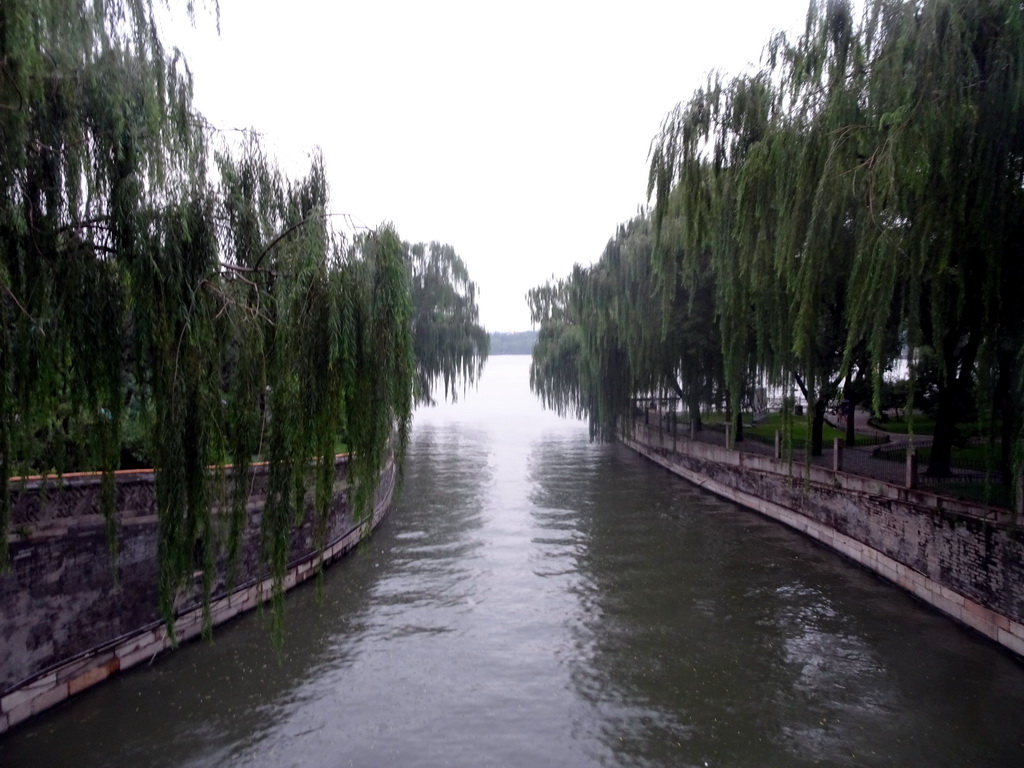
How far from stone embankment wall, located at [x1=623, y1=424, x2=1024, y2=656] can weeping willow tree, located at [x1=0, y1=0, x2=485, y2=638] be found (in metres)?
7.32

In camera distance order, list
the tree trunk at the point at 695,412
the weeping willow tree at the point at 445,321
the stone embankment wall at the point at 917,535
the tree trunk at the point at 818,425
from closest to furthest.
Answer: the stone embankment wall at the point at 917,535
the tree trunk at the point at 818,425
the tree trunk at the point at 695,412
the weeping willow tree at the point at 445,321

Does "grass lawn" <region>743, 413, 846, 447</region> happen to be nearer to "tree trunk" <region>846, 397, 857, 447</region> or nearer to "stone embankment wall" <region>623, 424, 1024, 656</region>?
"tree trunk" <region>846, 397, 857, 447</region>

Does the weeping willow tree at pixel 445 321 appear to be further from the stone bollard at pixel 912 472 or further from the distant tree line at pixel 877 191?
the stone bollard at pixel 912 472

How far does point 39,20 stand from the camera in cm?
399

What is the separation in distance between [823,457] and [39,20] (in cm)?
1512

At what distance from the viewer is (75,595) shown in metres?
7.70

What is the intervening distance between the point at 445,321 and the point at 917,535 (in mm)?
17187

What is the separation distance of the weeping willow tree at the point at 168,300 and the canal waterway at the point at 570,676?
1.65 m

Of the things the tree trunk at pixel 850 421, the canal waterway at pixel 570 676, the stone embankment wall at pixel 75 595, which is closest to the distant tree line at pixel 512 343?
the tree trunk at pixel 850 421

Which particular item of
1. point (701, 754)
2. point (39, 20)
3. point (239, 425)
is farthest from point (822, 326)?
point (39, 20)

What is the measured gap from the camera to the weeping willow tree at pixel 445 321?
960 inches

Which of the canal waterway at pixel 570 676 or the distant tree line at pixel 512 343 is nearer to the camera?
the canal waterway at pixel 570 676

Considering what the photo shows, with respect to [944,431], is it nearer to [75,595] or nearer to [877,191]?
[877,191]

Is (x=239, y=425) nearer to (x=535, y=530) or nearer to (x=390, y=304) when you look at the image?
(x=390, y=304)
